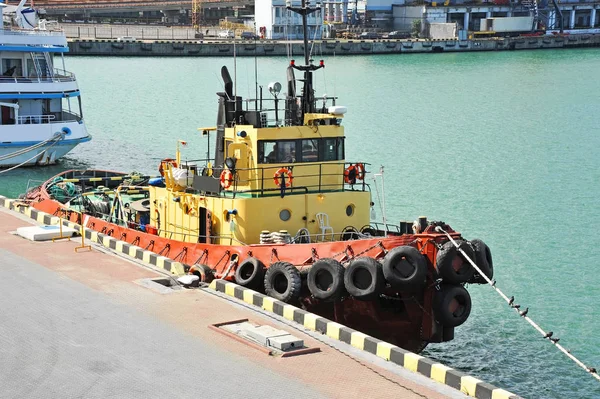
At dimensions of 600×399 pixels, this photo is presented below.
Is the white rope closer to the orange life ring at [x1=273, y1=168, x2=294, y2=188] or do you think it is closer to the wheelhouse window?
the wheelhouse window

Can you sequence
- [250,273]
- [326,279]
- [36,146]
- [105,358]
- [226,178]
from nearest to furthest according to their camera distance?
1. [105,358]
2. [326,279]
3. [250,273]
4. [226,178]
5. [36,146]

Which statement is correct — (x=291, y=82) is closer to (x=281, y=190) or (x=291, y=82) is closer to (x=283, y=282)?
(x=281, y=190)

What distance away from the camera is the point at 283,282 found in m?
17.7

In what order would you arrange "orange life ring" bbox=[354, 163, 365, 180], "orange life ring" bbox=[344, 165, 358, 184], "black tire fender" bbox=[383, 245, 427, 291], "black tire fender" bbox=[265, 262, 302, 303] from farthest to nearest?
"orange life ring" bbox=[354, 163, 365, 180], "orange life ring" bbox=[344, 165, 358, 184], "black tire fender" bbox=[265, 262, 302, 303], "black tire fender" bbox=[383, 245, 427, 291]

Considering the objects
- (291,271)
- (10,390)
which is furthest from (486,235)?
(10,390)

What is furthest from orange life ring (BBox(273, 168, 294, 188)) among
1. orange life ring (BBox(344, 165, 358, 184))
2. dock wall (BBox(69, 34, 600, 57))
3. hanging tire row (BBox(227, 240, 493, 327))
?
dock wall (BBox(69, 34, 600, 57))

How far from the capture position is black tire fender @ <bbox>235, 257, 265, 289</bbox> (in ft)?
59.5

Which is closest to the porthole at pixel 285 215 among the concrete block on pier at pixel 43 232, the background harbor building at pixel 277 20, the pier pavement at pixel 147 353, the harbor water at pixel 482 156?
the pier pavement at pixel 147 353

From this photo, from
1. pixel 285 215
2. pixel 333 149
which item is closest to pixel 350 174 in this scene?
pixel 333 149

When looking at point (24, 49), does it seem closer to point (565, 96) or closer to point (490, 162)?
point (490, 162)

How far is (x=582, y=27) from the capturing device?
448 ft

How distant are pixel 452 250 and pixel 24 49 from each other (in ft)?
96.7

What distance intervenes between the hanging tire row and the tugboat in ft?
0.06

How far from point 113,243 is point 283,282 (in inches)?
222
